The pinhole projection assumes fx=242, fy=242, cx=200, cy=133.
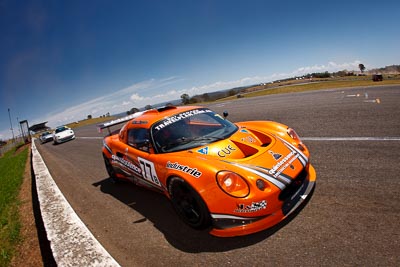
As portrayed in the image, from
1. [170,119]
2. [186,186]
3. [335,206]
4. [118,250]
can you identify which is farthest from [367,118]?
[118,250]

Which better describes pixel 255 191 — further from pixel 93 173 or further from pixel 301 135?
pixel 93 173

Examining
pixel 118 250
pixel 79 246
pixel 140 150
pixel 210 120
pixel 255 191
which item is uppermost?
pixel 210 120

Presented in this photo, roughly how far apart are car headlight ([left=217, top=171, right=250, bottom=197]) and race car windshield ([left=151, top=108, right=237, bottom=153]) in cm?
90

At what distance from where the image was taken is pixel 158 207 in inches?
152

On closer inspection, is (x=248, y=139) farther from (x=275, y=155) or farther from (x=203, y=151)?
(x=203, y=151)

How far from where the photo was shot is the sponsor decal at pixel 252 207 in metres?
2.55

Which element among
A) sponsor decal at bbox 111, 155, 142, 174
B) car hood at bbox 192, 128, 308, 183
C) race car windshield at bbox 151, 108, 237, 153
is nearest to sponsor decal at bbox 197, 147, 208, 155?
car hood at bbox 192, 128, 308, 183

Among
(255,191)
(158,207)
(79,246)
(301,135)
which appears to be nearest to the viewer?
(255,191)

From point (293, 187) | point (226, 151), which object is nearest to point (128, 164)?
point (226, 151)

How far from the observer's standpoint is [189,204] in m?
3.06

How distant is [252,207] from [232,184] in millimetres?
315

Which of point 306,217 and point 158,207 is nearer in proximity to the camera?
point 306,217

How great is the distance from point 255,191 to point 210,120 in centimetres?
195

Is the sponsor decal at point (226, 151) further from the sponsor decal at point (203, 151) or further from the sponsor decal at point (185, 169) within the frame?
the sponsor decal at point (185, 169)
